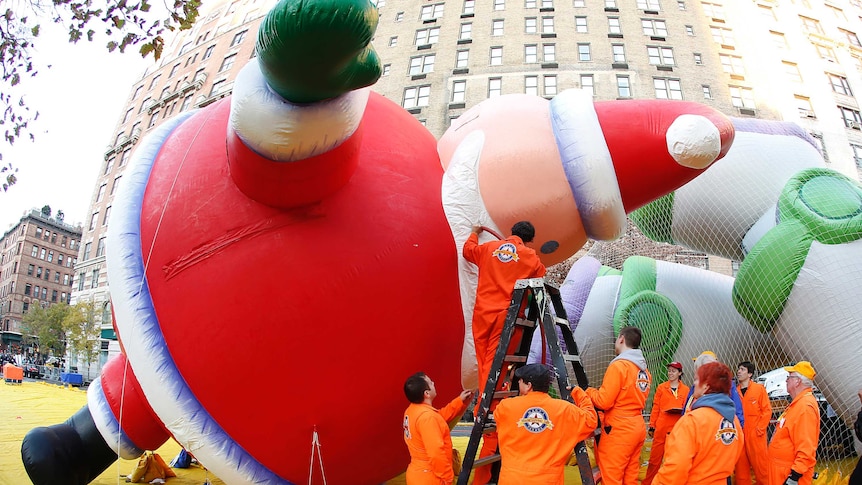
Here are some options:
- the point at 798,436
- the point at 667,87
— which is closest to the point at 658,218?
the point at 798,436

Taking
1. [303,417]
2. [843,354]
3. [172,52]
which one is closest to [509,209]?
[303,417]

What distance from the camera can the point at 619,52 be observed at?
25406 mm

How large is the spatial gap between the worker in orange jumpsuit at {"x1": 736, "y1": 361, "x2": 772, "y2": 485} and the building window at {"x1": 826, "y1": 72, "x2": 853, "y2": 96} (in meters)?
27.7

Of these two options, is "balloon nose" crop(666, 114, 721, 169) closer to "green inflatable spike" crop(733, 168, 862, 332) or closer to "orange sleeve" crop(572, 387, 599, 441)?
"orange sleeve" crop(572, 387, 599, 441)

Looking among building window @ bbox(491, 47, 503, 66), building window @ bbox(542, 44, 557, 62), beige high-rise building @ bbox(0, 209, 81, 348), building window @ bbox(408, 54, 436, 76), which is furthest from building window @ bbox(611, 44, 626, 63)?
beige high-rise building @ bbox(0, 209, 81, 348)

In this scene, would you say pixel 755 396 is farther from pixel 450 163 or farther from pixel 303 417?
pixel 303 417

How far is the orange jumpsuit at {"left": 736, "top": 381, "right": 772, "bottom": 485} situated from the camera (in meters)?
4.79

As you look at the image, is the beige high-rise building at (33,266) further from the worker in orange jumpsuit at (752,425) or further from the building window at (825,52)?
the worker in orange jumpsuit at (752,425)

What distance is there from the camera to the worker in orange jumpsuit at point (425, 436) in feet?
10.00

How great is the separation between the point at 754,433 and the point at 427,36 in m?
25.6

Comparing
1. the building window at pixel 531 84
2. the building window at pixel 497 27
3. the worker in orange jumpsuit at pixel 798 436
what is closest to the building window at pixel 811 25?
the building window at pixel 531 84

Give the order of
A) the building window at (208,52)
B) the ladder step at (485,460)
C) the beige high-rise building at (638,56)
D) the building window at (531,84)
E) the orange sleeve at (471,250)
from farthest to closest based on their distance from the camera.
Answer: the building window at (208,52) → the beige high-rise building at (638,56) → the building window at (531,84) → the orange sleeve at (471,250) → the ladder step at (485,460)

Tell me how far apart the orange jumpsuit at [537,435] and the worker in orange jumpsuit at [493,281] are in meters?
0.30

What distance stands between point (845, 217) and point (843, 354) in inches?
44.0
